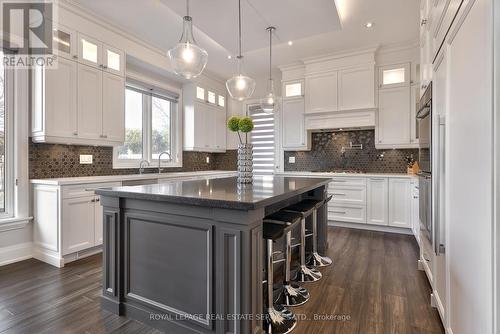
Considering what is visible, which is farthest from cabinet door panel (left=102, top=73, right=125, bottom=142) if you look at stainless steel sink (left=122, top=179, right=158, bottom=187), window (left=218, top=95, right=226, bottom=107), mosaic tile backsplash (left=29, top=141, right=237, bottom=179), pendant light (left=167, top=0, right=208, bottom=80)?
window (left=218, top=95, right=226, bottom=107)

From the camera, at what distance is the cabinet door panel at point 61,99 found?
9.90 ft

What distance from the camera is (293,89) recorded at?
210 inches

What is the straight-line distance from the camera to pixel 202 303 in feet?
5.45

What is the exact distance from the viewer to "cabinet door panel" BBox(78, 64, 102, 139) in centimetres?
333

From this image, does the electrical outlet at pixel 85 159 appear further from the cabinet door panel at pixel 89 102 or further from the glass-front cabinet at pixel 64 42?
the glass-front cabinet at pixel 64 42

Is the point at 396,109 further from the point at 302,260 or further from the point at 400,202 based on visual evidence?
the point at 302,260

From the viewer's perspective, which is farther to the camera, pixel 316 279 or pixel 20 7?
pixel 20 7

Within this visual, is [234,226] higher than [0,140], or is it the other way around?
[0,140]

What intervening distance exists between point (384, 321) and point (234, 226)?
4.53ft

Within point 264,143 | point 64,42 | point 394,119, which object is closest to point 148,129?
point 64,42

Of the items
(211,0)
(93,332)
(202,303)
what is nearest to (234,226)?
(202,303)

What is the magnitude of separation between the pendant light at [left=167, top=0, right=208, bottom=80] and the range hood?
3.12m

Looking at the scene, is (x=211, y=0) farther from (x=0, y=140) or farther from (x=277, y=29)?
(x=0, y=140)

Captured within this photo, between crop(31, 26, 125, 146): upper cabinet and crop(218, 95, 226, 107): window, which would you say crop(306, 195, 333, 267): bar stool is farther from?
crop(218, 95, 226, 107): window
